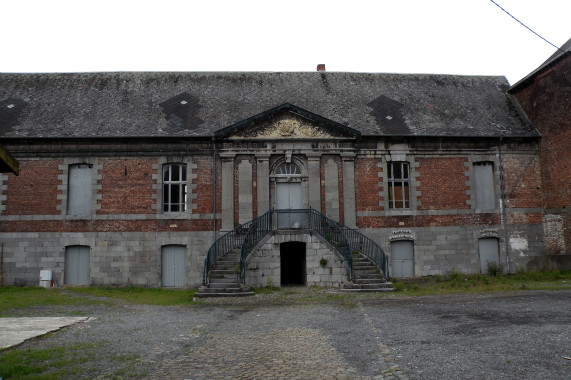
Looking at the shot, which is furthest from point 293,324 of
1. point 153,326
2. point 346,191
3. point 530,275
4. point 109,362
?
point 530,275

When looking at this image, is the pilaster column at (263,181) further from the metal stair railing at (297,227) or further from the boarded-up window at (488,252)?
the boarded-up window at (488,252)

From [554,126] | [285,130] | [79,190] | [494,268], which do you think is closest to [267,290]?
[285,130]

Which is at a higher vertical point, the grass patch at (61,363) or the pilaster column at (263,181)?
the pilaster column at (263,181)

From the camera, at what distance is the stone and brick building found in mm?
17500

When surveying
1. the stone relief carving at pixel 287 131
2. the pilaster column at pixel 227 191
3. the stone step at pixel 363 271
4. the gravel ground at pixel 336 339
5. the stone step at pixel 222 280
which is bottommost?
the gravel ground at pixel 336 339

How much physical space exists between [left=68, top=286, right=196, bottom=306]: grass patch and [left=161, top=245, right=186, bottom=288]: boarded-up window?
0.55 meters

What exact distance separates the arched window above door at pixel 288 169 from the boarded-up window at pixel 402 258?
15.2 feet

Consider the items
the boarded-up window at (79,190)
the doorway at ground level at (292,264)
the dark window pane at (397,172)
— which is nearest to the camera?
the boarded-up window at (79,190)

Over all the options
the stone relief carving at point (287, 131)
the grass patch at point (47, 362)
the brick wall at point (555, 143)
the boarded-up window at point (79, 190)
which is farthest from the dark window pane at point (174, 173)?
the brick wall at point (555, 143)

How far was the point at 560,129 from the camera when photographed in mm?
18062

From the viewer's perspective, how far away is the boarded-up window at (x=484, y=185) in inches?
748

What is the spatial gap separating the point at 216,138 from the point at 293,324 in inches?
397

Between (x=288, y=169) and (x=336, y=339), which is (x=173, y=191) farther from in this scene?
(x=336, y=339)

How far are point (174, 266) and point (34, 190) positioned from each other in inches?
233
